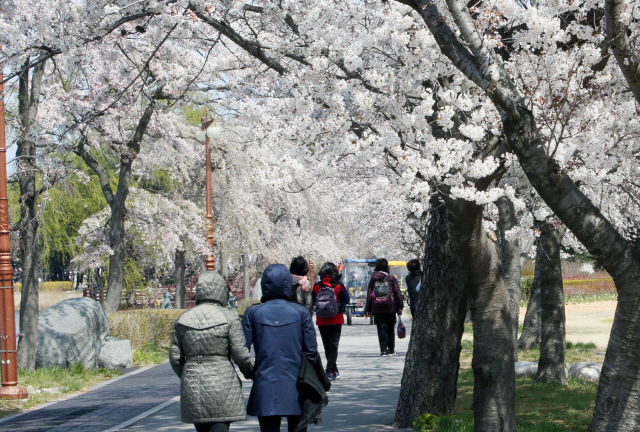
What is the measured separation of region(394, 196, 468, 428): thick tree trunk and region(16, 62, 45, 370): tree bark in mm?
7490

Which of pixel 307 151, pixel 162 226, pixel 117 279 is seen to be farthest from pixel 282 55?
pixel 162 226

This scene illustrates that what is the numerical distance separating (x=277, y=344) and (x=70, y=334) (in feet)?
30.3

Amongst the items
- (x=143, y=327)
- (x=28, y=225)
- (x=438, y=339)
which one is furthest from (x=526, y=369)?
(x=143, y=327)

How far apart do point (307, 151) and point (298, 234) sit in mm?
33119

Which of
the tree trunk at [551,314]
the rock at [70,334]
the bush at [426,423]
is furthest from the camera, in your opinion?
the rock at [70,334]

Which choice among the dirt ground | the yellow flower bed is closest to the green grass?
the dirt ground

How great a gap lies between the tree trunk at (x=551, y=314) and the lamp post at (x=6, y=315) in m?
7.14

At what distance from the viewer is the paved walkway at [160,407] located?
321 inches

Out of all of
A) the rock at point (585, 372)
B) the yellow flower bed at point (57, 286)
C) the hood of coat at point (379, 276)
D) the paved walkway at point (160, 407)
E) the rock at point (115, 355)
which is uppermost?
the yellow flower bed at point (57, 286)

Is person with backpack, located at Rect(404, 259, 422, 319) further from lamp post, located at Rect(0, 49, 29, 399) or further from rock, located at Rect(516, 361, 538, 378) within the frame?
lamp post, located at Rect(0, 49, 29, 399)

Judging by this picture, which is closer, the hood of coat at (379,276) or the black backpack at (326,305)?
the black backpack at (326,305)

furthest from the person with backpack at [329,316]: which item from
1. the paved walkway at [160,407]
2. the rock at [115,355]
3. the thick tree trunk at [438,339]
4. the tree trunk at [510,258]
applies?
the rock at [115,355]

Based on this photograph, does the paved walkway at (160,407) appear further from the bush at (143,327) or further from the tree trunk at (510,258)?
the tree trunk at (510,258)

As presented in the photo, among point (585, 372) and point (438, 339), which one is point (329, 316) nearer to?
point (438, 339)
